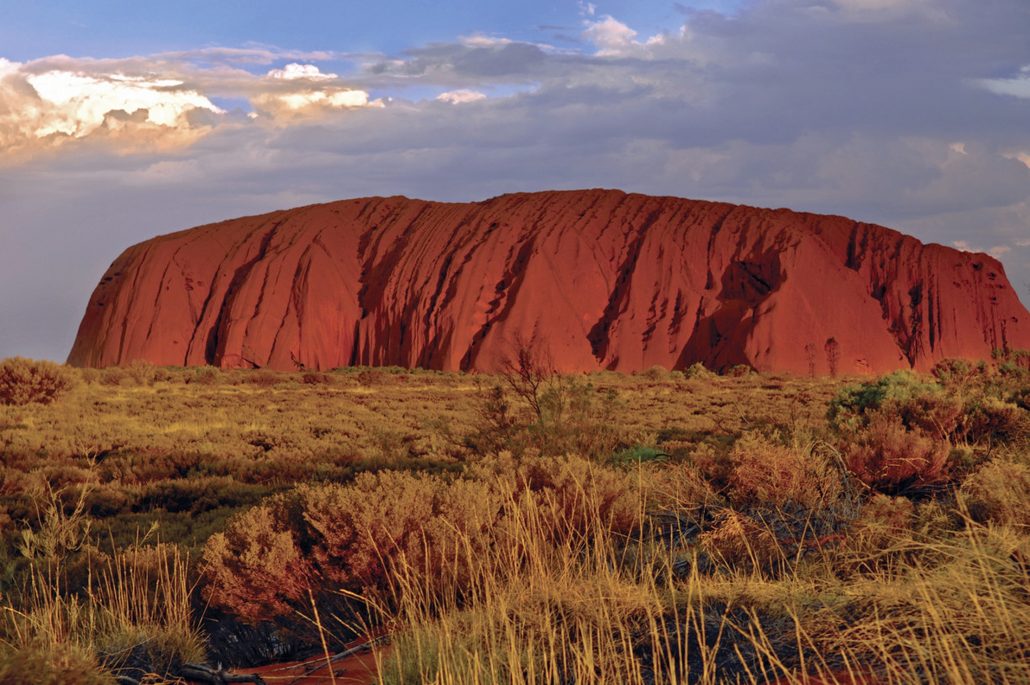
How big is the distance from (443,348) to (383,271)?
9.68 meters

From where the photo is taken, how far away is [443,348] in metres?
47.8

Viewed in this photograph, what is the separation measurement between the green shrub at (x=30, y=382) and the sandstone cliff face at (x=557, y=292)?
2513 centimetres

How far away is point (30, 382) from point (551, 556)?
68.2 feet

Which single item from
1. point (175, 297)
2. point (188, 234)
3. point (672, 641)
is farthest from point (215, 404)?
point (188, 234)

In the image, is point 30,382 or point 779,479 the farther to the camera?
point 30,382

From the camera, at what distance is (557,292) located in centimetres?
4894

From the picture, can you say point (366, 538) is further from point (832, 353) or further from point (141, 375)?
point (832, 353)

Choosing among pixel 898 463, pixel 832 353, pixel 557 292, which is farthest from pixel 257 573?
pixel 832 353

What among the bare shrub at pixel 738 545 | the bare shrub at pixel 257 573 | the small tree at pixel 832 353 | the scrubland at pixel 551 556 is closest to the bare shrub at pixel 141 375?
the scrubland at pixel 551 556

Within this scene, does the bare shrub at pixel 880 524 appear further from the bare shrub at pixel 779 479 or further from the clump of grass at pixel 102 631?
the clump of grass at pixel 102 631

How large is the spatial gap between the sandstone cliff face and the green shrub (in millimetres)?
25133

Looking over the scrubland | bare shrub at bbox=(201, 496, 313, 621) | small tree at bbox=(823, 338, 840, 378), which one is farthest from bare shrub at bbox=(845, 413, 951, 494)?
small tree at bbox=(823, 338, 840, 378)

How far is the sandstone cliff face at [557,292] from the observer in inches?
1876

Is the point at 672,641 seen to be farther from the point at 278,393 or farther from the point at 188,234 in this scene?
the point at 188,234
